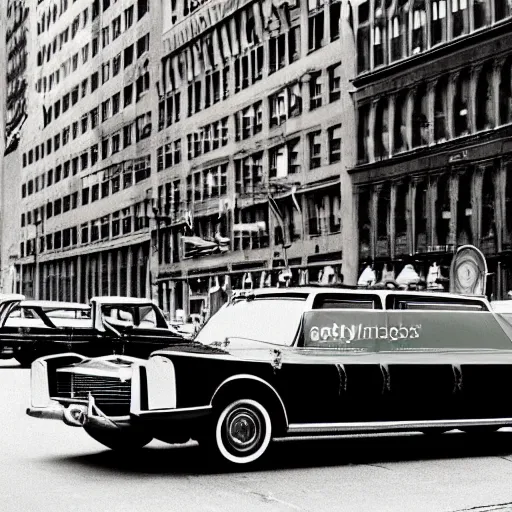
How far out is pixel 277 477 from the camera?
942 cm

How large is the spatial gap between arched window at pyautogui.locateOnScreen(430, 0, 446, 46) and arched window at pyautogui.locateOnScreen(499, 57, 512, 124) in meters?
3.91

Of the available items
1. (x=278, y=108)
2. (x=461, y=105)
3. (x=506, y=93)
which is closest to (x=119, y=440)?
(x=506, y=93)

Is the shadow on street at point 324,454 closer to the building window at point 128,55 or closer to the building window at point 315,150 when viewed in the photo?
the building window at point 315,150

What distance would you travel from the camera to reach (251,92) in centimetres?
5903

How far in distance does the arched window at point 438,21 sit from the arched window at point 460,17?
2.01 ft

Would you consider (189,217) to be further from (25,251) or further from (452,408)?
(452,408)

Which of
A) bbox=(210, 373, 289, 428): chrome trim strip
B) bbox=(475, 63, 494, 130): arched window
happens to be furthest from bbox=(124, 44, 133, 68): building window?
bbox=(210, 373, 289, 428): chrome trim strip

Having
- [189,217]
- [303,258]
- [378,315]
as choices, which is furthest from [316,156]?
[378,315]

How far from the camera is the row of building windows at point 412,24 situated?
Result: 4031 cm

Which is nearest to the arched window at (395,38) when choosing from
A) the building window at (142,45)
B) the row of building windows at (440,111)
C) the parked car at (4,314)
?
the row of building windows at (440,111)

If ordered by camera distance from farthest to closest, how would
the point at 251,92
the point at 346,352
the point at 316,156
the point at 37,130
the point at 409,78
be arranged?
the point at 37,130
the point at 251,92
the point at 316,156
the point at 409,78
the point at 346,352

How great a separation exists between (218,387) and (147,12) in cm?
6678

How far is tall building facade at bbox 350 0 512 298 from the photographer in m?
39.2

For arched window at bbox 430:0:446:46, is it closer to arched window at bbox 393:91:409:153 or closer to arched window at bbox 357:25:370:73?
arched window at bbox 393:91:409:153
